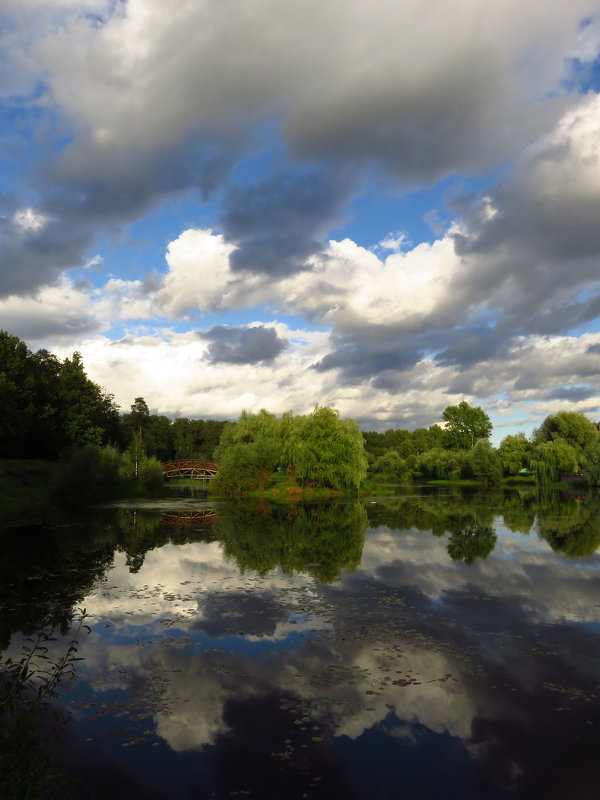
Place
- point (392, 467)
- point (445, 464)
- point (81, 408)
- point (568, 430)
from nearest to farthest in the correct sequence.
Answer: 1. point (81, 408)
2. point (568, 430)
3. point (445, 464)
4. point (392, 467)

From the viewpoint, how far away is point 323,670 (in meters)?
10.9

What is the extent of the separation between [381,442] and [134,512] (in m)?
151

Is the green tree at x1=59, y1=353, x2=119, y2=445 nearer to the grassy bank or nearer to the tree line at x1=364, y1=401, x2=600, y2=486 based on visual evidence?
the grassy bank

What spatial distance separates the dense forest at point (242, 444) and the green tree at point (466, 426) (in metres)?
27.8

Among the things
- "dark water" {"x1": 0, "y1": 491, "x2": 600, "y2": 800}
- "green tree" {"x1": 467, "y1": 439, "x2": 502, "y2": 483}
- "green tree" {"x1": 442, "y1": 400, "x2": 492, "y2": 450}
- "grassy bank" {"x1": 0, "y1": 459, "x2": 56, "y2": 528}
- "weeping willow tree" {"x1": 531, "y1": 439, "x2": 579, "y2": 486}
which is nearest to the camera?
"dark water" {"x1": 0, "y1": 491, "x2": 600, "y2": 800}

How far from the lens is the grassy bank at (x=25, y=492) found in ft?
128

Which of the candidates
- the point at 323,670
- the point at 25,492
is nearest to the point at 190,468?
the point at 25,492

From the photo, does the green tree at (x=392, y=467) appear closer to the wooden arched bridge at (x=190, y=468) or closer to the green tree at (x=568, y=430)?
the green tree at (x=568, y=430)

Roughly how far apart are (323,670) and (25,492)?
148 ft

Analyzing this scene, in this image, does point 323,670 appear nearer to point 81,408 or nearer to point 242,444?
point 242,444

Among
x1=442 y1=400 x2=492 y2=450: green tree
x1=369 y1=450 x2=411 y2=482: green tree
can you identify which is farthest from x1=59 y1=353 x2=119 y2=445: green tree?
x1=442 y1=400 x2=492 y2=450: green tree

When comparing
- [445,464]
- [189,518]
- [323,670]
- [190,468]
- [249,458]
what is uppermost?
[249,458]

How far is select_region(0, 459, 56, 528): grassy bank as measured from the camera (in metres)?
39.2

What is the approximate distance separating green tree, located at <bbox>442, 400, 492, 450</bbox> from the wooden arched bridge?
59.3 meters
